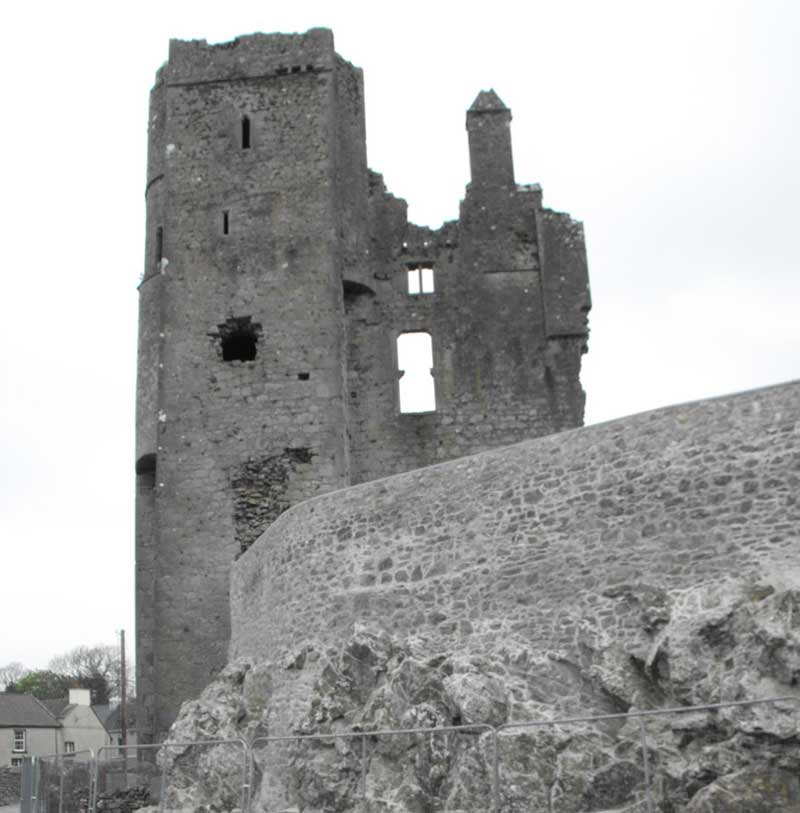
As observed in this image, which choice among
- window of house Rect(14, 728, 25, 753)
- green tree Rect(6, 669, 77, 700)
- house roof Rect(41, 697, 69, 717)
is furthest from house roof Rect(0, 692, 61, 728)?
green tree Rect(6, 669, 77, 700)

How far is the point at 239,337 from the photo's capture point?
23703 millimetres

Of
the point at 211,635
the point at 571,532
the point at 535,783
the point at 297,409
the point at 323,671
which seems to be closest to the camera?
the point at 535,783

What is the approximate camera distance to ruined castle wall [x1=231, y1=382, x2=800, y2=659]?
12008 mm

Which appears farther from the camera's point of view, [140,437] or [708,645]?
[140,437]

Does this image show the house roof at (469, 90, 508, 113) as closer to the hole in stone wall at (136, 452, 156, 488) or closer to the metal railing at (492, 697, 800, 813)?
the hole in stone wall at (136, 452, 156, 488)

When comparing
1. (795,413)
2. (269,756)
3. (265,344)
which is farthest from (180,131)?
(795,413)

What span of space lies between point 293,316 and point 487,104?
710cm

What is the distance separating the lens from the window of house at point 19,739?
153 ft

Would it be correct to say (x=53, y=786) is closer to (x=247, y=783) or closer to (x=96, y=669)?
(x=247, y=783)

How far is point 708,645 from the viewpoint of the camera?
11008 millimetres

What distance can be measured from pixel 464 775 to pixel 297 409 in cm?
1209

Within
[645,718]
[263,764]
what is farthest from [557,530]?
[263,764]

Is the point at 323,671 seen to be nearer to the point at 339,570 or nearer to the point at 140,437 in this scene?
the point at 339,570

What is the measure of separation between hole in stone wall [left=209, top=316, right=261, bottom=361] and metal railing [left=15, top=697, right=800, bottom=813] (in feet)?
26.3
